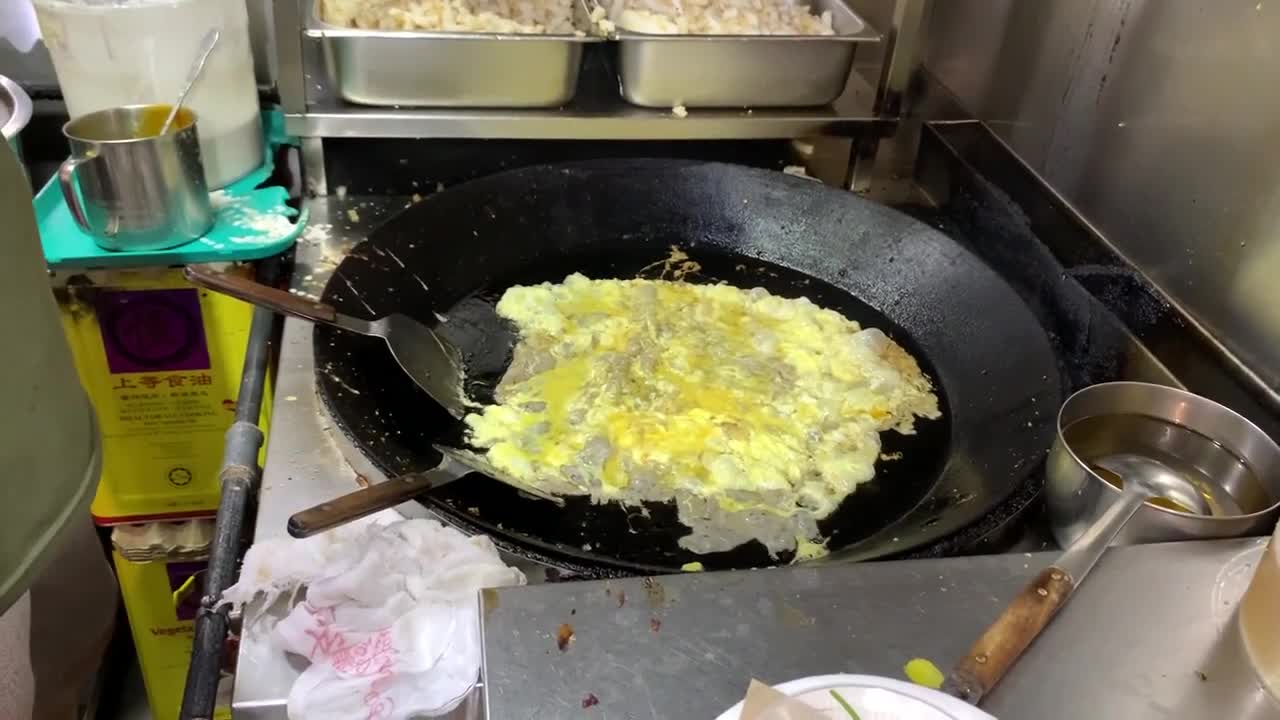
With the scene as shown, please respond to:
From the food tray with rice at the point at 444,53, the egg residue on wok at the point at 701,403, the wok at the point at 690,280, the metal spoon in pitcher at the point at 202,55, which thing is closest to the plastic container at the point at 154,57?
the metal spoon in pitcher at the point at 202,55

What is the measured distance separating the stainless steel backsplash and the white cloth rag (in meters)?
0.87

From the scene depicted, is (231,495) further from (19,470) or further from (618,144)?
(618,144)

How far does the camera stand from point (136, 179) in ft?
3.88

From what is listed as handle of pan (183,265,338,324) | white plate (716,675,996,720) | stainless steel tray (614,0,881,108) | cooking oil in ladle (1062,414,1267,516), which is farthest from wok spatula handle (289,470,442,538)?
stainless steel tray (614,0,881,108)

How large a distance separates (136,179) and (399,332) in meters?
0.40

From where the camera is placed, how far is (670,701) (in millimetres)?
614

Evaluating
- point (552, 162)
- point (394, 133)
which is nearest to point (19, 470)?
point (394, 133)

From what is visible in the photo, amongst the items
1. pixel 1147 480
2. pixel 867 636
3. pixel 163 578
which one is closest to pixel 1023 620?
pixel 867 636

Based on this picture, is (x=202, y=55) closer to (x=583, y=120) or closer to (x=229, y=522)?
(x=583, y=120)

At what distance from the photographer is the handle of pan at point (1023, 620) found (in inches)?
24.8

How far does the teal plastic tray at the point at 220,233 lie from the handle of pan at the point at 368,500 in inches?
21.8

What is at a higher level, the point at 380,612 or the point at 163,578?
the point at 380,612

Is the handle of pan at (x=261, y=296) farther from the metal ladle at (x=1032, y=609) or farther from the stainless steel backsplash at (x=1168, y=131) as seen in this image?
the stainless steel backsplash at (x=1168, y=131)

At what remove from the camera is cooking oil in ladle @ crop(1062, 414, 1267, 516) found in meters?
0.93
